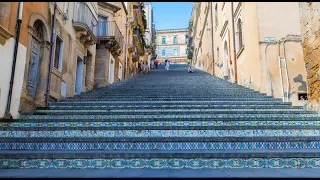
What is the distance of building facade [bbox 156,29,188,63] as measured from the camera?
66.8 m

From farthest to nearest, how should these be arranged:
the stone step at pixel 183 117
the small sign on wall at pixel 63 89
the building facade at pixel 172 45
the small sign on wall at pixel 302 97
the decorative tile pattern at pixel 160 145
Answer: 1. the building facade at pixel 172 45
2. the small sign on wall at pixel 63 89
3. the small sign on wall at pixel 302 97
4. the stone step at pixel 183 117
5. the decorative tile pattern at pixel 160 145

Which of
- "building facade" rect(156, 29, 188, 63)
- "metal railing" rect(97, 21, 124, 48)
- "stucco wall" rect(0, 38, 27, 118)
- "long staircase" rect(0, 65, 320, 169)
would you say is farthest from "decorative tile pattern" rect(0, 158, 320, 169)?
"building facade" rect(156, 29, 188, 63)

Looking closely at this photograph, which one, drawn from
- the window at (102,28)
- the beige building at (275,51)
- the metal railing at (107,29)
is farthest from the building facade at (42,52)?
the beige building at (275,51)

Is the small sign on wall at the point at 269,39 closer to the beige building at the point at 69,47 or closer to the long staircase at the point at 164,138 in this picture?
the long staircase at the point at 164,138

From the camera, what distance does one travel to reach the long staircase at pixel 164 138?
3939 millimetres

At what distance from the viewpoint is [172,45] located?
68.1 metres

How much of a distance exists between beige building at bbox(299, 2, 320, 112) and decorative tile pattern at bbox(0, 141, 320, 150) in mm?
2327

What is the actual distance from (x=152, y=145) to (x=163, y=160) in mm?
697

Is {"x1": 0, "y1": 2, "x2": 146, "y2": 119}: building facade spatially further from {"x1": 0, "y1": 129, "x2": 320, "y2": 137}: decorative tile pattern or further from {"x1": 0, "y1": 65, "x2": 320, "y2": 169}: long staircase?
{"x1": 0, "y1": 129, "x2": 320, "y2": 137}: decorative tile pattern

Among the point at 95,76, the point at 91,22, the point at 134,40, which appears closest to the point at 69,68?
the point at 91,22

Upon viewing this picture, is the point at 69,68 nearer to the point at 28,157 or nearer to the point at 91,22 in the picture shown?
the point at 91,22

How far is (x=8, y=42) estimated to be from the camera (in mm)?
6176

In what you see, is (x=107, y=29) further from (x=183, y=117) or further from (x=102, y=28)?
(x=183, y=117)

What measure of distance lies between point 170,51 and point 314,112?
6225 cm
